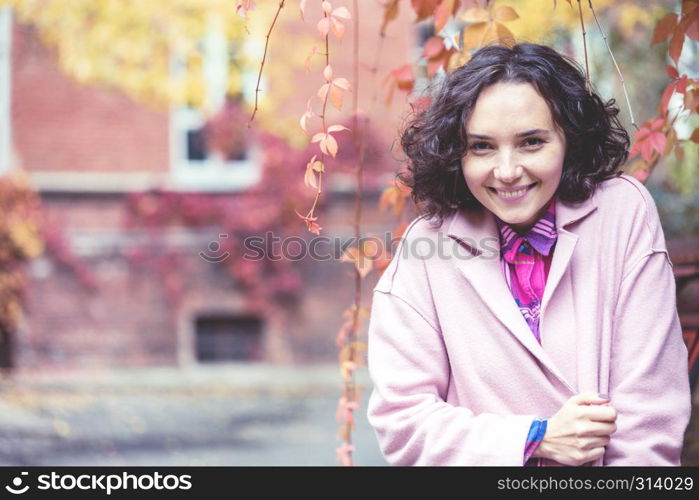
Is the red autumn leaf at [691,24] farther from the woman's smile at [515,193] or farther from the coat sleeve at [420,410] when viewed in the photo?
the coat sleeve at [420,410]

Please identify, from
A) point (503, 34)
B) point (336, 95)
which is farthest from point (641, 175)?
point (336, 95)

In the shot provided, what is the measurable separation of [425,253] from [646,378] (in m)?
0.55

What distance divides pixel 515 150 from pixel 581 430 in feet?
1.99

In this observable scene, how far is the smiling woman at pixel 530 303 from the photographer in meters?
1.83

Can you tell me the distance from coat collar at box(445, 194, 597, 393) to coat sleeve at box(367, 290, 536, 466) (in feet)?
0.45

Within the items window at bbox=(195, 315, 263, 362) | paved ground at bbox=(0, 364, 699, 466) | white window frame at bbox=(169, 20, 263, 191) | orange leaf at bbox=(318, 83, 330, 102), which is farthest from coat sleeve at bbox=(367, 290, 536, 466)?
window at bbox=(195, 315, 263, 362)

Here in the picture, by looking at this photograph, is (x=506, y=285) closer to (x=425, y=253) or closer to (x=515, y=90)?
(x=425, y=253)

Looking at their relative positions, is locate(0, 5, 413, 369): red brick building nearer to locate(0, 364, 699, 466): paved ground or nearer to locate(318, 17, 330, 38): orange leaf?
locate(0, 364, 699, 466): paved ground

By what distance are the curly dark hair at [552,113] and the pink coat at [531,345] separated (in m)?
0.07

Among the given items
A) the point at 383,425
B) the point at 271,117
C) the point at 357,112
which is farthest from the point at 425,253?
the point at 271,117

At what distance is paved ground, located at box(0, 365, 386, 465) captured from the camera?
726 centimetres
